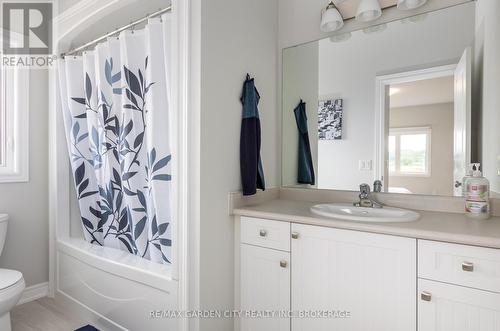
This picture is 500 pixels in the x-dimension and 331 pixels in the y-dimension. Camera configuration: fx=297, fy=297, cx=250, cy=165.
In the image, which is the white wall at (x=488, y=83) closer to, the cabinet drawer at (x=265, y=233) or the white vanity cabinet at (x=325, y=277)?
the white vanity cabinet at (x=325, y=277)

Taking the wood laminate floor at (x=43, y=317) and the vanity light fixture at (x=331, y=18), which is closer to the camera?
the vanity light fixture at (x=331, y=18)

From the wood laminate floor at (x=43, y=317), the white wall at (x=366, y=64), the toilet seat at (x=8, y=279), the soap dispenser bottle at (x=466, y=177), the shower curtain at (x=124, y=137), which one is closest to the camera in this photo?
the soap dispenser bottle at (x=466, y=177)

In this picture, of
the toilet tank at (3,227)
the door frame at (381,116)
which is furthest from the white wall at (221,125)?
the toilet tank at (3,227)

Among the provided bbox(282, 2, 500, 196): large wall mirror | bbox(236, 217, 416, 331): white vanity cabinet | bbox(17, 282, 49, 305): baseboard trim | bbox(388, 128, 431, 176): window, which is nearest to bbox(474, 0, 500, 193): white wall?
bbox(282, 2, 500, 196): large wall mirror

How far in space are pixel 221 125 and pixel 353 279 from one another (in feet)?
3.33

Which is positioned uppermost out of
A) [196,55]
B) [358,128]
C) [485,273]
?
[196,55]

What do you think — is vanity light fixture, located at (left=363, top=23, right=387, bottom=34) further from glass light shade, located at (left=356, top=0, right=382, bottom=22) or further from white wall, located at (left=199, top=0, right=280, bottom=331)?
white wall, located at (left=199, top=0, right=280, bottom=331)

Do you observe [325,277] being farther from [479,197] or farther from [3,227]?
[3,227]

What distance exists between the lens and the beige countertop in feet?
3.59

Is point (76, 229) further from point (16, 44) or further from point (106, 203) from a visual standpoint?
point (16, 44)

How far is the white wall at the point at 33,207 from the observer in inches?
91.3

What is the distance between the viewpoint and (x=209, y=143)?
5.19 ft

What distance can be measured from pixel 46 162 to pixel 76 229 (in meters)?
0.62

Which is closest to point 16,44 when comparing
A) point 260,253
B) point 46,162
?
point 46,162
